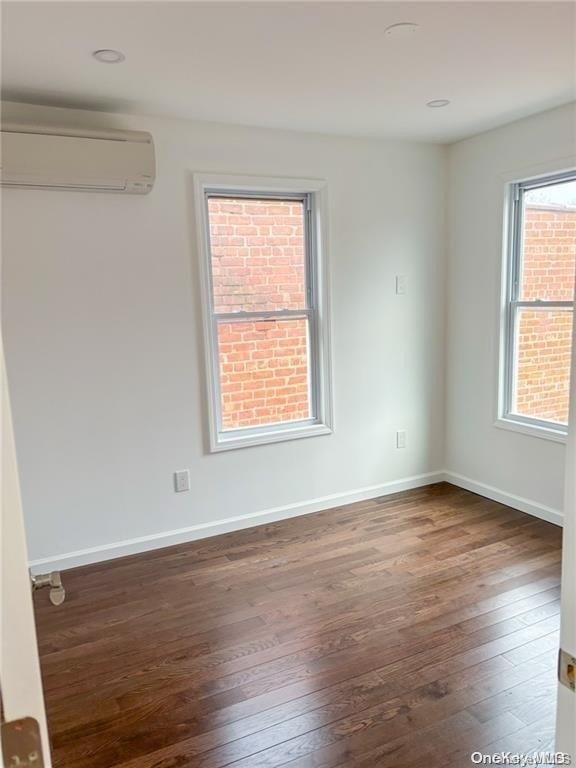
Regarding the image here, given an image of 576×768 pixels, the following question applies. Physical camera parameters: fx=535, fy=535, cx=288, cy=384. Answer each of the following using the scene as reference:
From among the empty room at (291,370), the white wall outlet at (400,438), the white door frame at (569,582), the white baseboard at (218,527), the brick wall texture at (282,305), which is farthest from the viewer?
the white wall outlet at (400,438)

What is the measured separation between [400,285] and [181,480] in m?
2.04

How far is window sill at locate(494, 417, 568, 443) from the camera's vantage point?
3320mm

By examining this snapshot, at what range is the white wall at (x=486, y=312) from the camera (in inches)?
130

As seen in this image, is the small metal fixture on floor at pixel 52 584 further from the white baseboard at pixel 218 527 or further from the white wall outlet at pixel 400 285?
the white wall outlet at pixel 400 285

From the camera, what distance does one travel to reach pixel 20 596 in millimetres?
637

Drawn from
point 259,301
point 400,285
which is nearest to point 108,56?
point 259,301

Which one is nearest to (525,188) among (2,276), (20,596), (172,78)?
(172,78)

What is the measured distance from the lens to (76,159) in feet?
8.68

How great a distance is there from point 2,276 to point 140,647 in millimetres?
1924

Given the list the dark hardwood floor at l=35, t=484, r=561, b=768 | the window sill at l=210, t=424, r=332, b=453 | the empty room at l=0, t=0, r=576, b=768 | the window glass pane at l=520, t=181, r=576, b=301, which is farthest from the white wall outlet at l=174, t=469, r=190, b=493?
the window glass pane at l=520, t=181, r=576, b=301

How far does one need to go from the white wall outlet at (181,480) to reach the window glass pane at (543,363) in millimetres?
2261

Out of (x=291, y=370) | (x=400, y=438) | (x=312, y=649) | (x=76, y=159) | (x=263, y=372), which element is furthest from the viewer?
(x=400, y=438)

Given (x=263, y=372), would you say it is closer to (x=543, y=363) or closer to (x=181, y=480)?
(x=181, y=480)

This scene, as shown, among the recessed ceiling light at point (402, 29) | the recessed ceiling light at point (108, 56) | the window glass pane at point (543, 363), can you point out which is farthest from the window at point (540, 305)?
the recessed ceiling light at point (108, 56)
